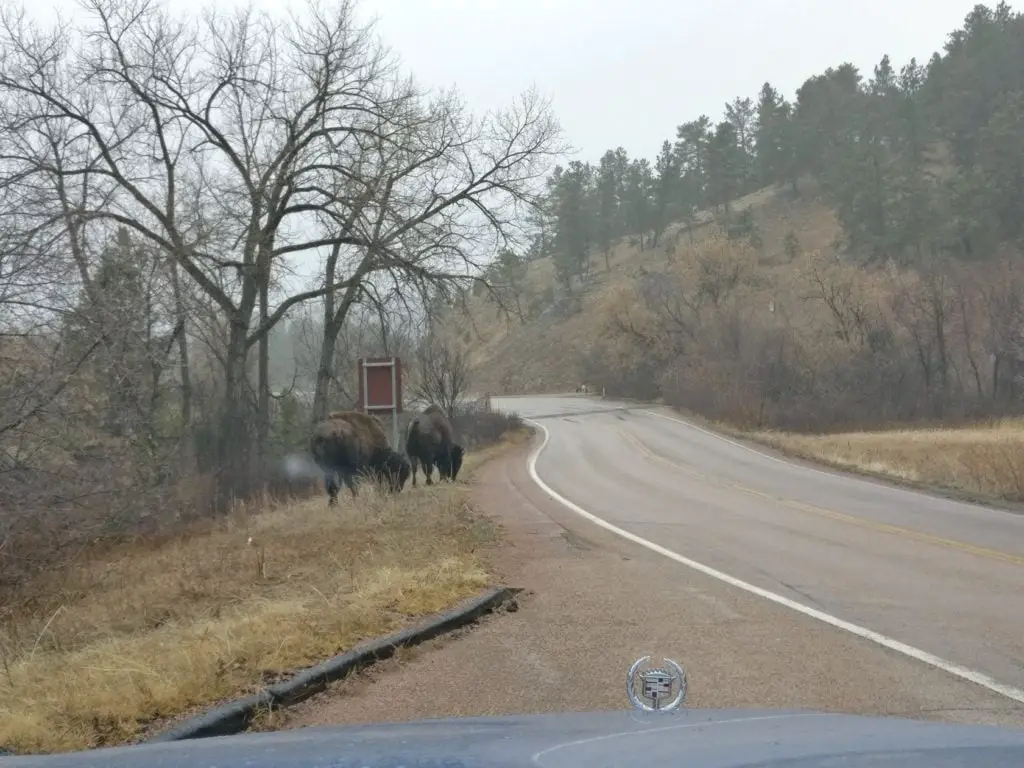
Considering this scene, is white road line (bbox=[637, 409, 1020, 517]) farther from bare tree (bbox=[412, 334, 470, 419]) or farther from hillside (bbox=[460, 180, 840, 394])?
hillside (bbox=[460, 180, 840, 394])

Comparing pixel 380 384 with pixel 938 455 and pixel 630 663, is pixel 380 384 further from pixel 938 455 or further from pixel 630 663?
pixel 938 455

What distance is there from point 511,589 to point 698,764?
23.9ft

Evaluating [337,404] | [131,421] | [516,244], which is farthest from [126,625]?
[337,404]

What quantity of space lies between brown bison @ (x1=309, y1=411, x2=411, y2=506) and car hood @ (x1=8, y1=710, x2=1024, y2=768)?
15681 millimetres

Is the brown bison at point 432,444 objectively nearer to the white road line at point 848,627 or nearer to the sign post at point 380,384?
the sign post at point 380,384

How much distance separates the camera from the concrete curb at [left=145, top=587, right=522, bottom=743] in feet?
17.8

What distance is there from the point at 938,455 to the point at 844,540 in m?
18.2

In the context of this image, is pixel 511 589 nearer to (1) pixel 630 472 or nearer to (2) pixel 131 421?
(2) pixel 131 421

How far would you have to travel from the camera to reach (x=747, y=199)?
12406 cm

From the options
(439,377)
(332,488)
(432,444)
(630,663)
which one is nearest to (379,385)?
(332,488)

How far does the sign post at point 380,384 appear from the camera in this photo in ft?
66.1

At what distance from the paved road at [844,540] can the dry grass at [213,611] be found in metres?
3.28

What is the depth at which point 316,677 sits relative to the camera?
6430 millimetres

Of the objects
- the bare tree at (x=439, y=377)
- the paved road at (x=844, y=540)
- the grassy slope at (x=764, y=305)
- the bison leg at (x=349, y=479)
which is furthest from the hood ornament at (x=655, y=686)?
the bare tree at (x=439, y=377)
